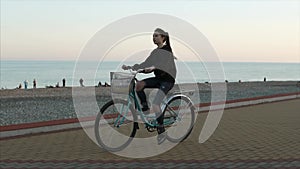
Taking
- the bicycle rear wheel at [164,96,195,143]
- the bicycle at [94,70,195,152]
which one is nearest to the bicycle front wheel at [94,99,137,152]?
the bicycle at [94,70,195,152]

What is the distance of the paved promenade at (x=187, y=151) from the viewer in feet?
19.4

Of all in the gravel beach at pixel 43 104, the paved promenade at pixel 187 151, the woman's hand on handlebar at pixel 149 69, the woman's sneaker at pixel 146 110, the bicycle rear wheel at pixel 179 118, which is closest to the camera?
the paved promenade at pixel 187 151

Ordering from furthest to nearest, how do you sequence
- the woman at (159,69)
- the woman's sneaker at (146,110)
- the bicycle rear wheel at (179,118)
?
the bicycle rear wheel at (179,118), the woman's sneaker at (146,110), the woman at (159,69)

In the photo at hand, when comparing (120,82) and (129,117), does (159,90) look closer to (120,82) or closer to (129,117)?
(129,117)

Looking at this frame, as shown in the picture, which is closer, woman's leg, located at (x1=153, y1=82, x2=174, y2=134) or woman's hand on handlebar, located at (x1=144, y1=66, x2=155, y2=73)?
woman's hand on handlebar, located at (x1=144, y1=66, x2=155, y2=73)

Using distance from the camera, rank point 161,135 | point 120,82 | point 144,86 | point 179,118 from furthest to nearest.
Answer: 1. point 179,118
2. point 161,135
3. point 144,86
4. point 120,82

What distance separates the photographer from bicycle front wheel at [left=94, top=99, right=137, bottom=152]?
644cm

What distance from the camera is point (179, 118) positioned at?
25.1 ft

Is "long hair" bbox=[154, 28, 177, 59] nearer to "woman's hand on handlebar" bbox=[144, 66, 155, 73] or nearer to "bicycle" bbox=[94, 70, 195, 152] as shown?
"woman's hand on handlebar" bbox=[144, 66, 155, 73]

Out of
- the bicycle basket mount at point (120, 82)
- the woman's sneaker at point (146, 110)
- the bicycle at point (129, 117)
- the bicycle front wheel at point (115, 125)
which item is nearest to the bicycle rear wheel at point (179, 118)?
the bicycle at point (129, 117)

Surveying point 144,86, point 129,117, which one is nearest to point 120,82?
point 144,86

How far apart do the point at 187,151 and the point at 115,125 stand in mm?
1225

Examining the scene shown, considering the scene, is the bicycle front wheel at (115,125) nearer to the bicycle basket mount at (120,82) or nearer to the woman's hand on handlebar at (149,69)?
the bicycle basket mount at (120,82)

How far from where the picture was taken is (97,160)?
6.14 meters
